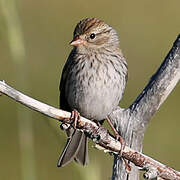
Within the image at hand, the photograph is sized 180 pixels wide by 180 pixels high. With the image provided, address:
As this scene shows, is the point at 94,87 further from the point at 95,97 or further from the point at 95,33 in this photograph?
the point at 95,33

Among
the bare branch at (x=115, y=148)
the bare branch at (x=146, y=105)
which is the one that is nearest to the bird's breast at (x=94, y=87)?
the bare branch at (x=146, y=105)

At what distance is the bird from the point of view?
18.6ft

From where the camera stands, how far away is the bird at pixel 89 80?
5.66m

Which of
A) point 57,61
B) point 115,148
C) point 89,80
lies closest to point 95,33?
point 89,80

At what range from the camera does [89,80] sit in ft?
18.6

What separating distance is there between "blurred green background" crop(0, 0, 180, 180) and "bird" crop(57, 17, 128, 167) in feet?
1.92

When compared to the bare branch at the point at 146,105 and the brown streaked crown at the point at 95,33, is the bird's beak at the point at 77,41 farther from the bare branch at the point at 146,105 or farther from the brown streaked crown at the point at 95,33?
the bare branch at the point at 146,105

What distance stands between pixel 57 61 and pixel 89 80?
725cm

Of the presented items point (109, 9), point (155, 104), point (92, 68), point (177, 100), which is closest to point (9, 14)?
point (155, 104)

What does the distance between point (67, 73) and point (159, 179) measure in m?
1.46

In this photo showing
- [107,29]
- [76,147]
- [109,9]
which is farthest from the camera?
[109,9]

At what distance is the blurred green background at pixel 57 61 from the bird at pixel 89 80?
585mm

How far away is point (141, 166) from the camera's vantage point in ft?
14.9

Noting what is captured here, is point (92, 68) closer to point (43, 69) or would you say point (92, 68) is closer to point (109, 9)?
point (43, 69)
